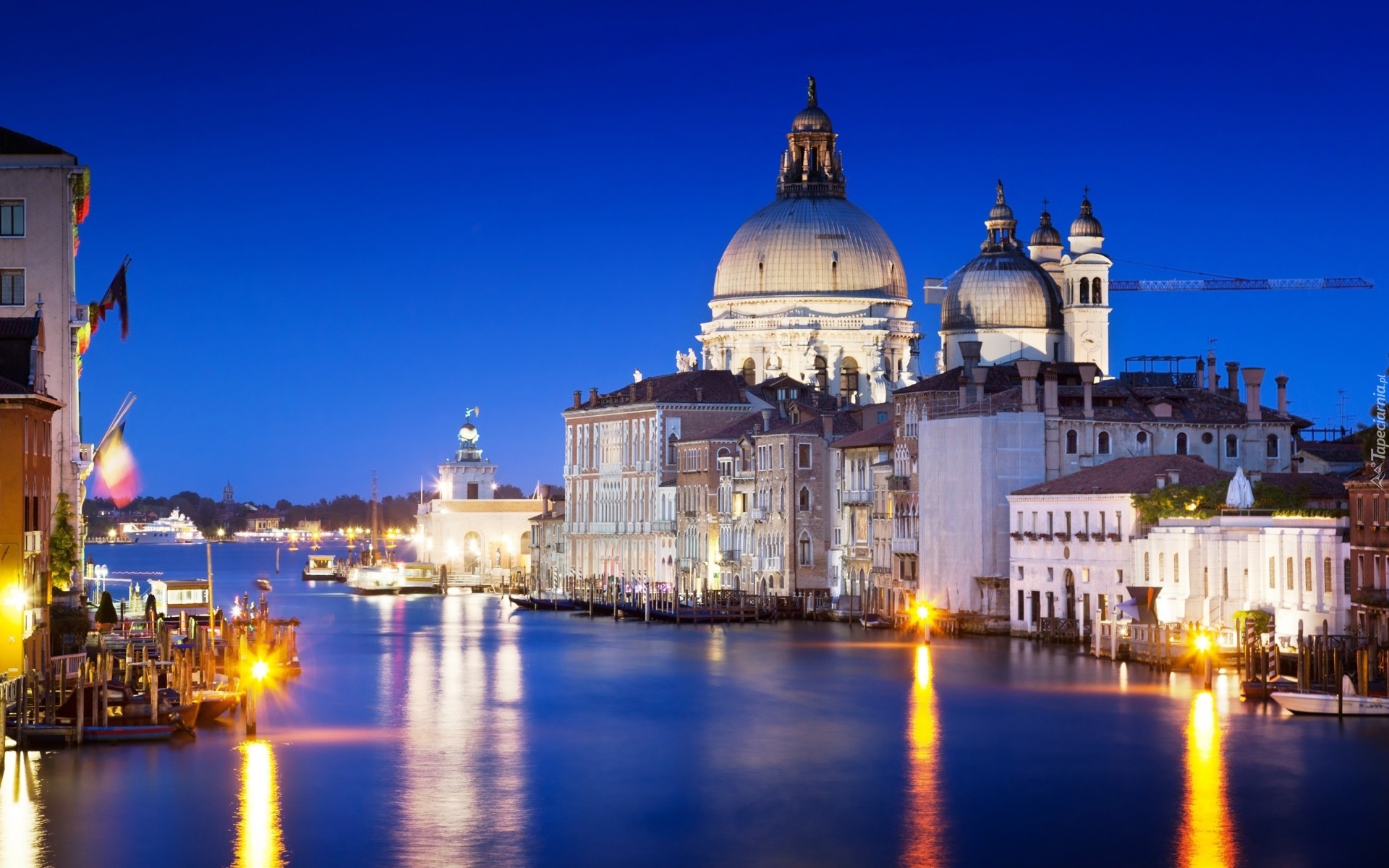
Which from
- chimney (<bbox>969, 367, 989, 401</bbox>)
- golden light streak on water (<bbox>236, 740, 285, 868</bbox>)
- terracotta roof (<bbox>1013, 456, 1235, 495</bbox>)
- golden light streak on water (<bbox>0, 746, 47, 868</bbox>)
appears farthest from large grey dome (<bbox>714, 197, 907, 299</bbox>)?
golden light streak on water (<bbox>0, 746, 47, 868</bbox>)

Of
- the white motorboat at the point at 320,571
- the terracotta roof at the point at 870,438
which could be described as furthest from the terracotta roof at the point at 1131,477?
the white motorboat at the point at 320,571

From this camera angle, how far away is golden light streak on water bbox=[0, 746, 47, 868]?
27.7 meters

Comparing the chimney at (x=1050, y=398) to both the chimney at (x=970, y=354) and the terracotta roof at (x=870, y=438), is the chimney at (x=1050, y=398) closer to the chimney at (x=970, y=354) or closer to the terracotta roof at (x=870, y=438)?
the chimney at (x=970, y=354)

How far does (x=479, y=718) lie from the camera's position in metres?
42.2

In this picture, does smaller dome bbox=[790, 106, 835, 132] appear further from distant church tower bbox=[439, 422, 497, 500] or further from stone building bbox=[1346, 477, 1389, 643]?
stone building bbox=[1346, 477, 1389, 643]

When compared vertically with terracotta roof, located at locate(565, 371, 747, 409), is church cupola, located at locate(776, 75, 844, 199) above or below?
above

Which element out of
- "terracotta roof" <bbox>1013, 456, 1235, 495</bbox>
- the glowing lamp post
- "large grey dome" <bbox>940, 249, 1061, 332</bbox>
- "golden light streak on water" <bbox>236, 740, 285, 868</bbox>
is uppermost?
"large grey dome" <bbox>940, 249, 1061, 332</bbox>

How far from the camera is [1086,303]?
8406 centimetres

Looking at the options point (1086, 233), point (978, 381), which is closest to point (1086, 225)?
point (1086, 233)

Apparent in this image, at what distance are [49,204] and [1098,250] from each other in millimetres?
47526

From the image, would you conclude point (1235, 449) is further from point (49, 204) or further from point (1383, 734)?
point (49, 204)

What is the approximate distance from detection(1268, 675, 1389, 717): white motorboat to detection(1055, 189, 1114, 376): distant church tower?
45141 mm

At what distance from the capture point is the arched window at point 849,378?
9106 cm

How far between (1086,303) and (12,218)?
46723mm
